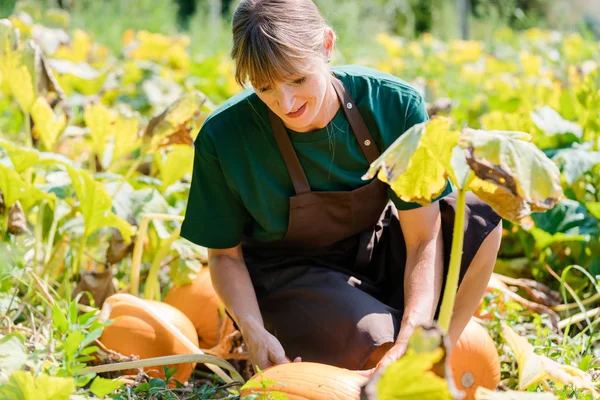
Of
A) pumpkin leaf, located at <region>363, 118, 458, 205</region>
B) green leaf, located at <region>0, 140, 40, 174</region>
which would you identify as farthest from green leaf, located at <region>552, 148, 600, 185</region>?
green leaf, located at <region>0, 140, 40, 174</region>

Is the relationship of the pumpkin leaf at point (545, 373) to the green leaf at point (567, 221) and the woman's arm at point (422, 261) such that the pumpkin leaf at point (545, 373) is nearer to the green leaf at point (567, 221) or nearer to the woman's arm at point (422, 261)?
the woman's arm at point (422, 261)

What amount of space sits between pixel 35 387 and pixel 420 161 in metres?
0.71

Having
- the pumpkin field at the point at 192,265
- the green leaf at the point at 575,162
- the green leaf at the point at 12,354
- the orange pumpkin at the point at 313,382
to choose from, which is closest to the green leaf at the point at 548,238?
the pumpkin field at the point at 192,265

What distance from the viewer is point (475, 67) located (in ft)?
18.3

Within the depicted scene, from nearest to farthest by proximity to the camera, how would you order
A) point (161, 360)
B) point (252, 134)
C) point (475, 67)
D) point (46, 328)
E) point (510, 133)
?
point (510, 133) < point (161, 360) < point (252, 134) < point (46, 328) < point (475, 67)

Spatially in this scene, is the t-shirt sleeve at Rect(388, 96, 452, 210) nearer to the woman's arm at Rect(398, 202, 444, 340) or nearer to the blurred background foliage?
the woman's arm at Rect(398, 202, 444, 340)

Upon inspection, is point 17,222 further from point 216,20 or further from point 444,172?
point 216,20

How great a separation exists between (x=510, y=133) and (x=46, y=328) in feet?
4.64

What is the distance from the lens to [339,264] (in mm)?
2105

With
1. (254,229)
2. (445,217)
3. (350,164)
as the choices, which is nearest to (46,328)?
(254,229)

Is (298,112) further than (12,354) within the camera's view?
Yes

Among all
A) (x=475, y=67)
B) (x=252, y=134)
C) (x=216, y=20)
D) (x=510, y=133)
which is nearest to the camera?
(x=510, y=133)

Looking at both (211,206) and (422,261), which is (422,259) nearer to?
(422,261)

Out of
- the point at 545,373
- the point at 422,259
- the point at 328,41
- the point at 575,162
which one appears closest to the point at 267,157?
the point at 328,41
